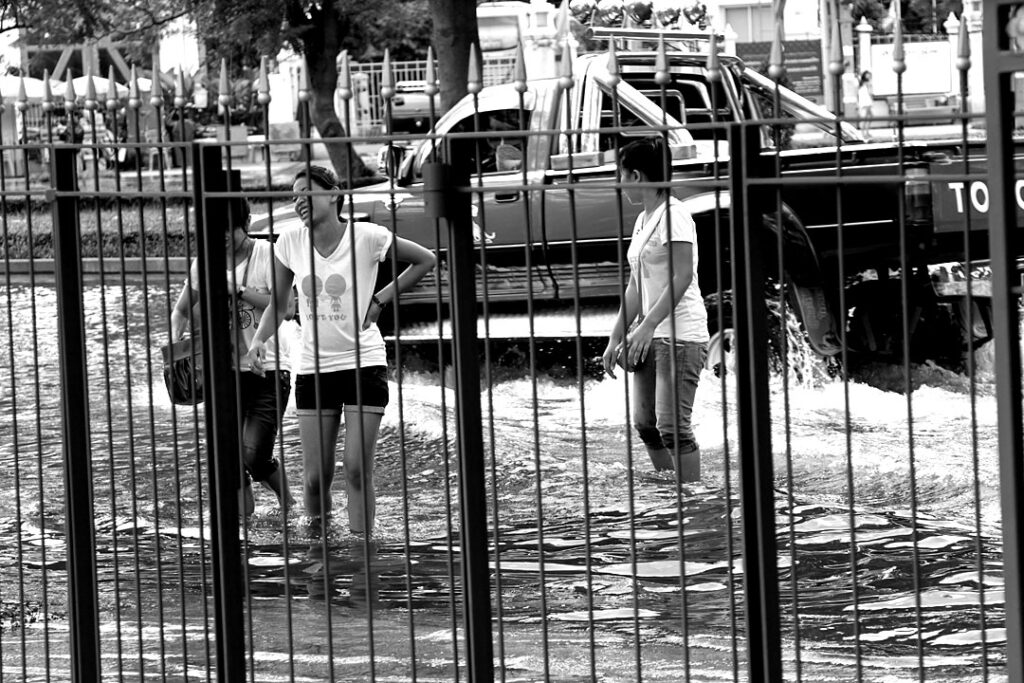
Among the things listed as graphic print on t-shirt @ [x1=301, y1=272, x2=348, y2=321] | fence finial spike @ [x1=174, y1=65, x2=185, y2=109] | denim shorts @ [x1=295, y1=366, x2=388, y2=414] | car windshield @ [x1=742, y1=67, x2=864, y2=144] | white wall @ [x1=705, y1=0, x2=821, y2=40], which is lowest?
denim shorts @ [x1=295, y1=366, x2=388, y2=414]

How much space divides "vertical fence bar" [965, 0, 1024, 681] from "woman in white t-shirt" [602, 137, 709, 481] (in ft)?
10.2

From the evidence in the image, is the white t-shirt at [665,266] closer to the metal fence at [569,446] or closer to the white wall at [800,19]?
the metal fence at [569,446]

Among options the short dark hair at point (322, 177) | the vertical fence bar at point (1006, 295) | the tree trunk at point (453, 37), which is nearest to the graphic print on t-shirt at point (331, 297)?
the short dark hair at point (322, 177)

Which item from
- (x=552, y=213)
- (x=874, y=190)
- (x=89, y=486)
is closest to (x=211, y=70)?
(x=552, y=213)

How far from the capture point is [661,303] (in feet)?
22.8

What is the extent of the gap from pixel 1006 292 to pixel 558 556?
13.9ft

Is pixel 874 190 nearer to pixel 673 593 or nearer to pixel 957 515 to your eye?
pixel 957 515

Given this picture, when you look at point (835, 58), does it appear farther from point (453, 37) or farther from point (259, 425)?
point (453, 37)

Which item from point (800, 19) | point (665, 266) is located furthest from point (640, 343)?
point (800, 19)

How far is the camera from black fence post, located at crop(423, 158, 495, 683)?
12.8ft

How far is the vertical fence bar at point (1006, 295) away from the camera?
309 cm

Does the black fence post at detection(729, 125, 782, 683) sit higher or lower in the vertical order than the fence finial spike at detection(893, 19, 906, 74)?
lower

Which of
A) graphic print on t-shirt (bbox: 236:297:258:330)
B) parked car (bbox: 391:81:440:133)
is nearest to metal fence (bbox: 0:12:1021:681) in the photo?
graphic print on t-shirt (bbox: 236:297:258:330)

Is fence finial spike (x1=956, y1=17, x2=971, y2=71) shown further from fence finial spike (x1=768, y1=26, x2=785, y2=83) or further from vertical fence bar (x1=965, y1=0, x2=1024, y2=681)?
fence finial spike (x1=768, y1=26, x2=785, y2=83)
